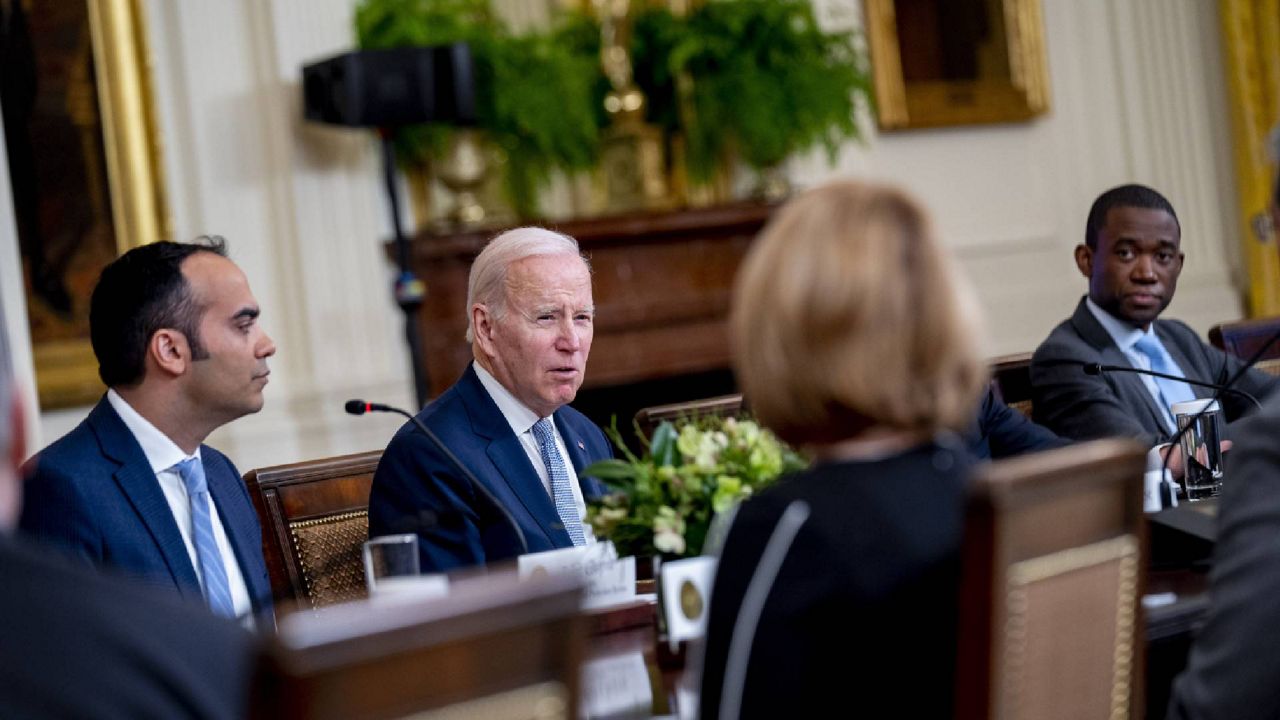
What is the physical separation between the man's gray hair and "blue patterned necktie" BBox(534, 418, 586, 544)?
261mm

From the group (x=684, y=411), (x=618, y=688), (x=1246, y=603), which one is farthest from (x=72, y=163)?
(x=1246, y=603)

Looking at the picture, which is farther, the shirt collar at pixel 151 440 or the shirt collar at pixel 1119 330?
the shirt collar at pixel 1119 330

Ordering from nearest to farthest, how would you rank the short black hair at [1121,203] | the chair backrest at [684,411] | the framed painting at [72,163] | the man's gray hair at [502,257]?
the man's gray hair at [502,257] < the chair backrest at [684,411] < the short black hair at [1121,203] < the framed painting at [72,163]

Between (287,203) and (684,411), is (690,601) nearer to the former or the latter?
(684,411)

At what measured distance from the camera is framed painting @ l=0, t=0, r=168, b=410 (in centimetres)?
581

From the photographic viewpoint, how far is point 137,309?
9.85 ft

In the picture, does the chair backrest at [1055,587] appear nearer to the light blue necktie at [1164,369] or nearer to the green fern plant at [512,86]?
the light blue necktie at [1164,369]

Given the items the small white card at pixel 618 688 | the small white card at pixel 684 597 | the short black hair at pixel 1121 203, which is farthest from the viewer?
the short black hair at pixel 1121 203

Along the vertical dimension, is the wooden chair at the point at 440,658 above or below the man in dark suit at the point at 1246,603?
above

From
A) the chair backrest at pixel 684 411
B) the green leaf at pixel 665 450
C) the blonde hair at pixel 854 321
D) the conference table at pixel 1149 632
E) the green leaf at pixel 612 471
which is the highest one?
the blonde hair at pixel 854 321

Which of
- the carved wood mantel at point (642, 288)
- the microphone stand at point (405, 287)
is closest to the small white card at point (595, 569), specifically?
the microphone stand at point (405, 287)

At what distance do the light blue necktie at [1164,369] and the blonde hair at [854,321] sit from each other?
2732 mm

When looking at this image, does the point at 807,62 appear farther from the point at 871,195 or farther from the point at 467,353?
the point at 871,195

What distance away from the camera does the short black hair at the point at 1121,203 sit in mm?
4125
